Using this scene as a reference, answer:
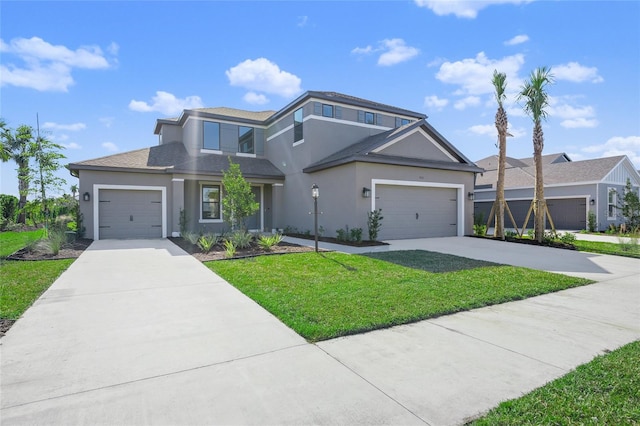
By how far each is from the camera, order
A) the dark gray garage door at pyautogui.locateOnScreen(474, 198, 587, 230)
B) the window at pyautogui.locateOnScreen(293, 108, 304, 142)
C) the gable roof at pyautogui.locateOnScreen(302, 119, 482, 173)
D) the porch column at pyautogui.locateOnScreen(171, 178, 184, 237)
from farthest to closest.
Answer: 1. the dark gray garage door at pyautogui.locateOnScreen(474, 198, 587, 230)
2. the window at pyautogui.locateOnScreen(293, 108, 304, 142)
3. the porch column at pyautogui.locateOnScreen(171, 178, 184, 237)
4. the gable roof at pyautogui.locateOnScreen(302, 119, 482, 173)

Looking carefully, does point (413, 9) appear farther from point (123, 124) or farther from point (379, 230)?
point (123, 124)

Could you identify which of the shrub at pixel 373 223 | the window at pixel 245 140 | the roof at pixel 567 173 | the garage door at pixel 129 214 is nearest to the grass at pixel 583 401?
the shrub at pixel 373 223

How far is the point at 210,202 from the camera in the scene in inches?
627

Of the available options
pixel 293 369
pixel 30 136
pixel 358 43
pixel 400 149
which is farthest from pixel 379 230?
pixel 30 136

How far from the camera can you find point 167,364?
3.04 metres

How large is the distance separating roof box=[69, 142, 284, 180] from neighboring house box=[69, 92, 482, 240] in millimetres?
46

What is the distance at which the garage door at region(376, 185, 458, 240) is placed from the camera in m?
12.9

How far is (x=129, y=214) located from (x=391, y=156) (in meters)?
11.1

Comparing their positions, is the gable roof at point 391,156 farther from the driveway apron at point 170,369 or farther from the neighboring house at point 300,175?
the driveway apron at point 170,369

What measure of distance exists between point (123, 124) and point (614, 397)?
18.7 metres

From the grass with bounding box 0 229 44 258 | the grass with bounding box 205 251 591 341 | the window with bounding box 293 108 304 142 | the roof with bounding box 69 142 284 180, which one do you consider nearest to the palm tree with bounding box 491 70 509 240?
the grass with bounding box 205 251 591 341

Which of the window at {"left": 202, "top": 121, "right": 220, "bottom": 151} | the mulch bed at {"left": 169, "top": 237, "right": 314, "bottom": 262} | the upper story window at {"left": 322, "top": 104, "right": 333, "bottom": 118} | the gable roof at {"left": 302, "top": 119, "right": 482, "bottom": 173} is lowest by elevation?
the mulch bed at {"left": 169, "top": 237, "right": 314, "bottom": 262}

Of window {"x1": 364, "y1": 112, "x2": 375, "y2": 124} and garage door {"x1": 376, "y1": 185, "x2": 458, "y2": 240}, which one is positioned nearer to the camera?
garage door {"x1": 376, "y1": 185, "x2": 458, "y2": 240}

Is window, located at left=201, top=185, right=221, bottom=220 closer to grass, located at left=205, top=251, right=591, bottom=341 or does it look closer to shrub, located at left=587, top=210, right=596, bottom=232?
grass, located at left=205, top=251, right=591, bottom=341
